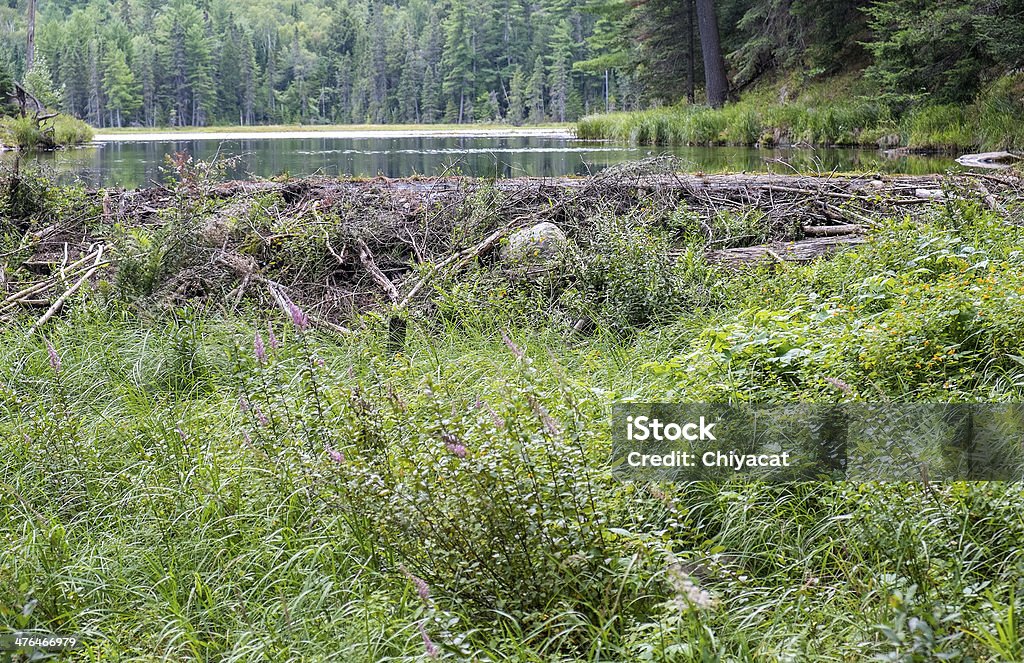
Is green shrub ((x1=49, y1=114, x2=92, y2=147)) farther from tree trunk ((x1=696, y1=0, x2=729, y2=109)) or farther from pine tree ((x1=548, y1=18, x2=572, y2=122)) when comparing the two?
pine tree ((x1=548, y1=18, x2=572, y2=122))

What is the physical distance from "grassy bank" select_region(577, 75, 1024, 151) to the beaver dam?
7.46m

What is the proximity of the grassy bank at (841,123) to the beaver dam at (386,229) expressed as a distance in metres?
7.46

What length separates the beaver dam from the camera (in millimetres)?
6727

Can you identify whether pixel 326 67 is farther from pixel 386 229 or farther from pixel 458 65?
pixel 386 229

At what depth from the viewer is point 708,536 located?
3.25 meters

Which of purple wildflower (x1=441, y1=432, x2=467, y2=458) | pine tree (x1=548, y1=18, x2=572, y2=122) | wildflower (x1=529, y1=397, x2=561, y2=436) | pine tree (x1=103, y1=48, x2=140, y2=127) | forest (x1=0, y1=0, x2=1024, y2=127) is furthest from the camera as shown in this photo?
pine tree (x1=103, y1=48, x2=140, y2=127)

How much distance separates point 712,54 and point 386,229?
815 inches

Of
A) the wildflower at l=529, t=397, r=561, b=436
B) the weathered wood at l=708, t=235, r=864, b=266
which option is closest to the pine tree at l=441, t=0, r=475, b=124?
the weathered wood at l=708, t=235, r=864, b=266

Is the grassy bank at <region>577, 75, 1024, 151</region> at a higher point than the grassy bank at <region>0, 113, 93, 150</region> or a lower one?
lower

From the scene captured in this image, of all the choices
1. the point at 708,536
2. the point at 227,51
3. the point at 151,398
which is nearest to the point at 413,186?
the point at 151,398

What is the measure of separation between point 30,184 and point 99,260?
6.32 feet

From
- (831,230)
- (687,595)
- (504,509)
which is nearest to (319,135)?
(831,230)

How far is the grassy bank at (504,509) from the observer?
103 inches

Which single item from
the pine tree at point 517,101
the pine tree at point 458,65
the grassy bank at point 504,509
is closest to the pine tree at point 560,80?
the pine tree at point 517,101
